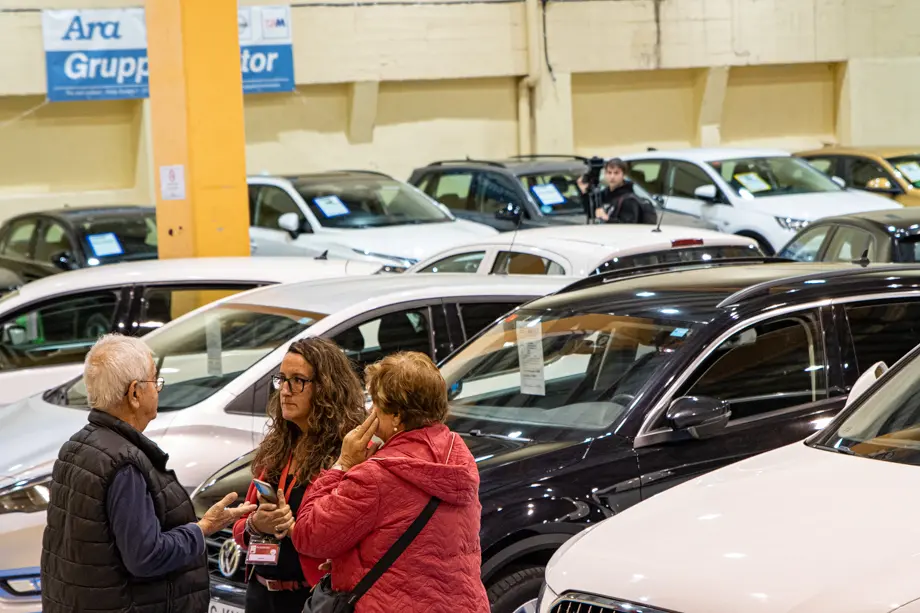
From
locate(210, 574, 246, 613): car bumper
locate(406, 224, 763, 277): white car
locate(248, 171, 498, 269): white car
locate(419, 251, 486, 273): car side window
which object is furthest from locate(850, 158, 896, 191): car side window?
locate(210, 574, 246, 613): car bumper

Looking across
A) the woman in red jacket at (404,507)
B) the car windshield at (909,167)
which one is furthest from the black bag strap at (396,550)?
the car windshield at (909,167)

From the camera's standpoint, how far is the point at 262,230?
1433 centimetres

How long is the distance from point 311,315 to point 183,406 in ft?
2.63

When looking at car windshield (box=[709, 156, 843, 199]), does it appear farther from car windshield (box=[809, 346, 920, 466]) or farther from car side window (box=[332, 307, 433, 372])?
car windshield (box=[809, 346, 920, 466])

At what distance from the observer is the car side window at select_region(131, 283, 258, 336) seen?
332 inches

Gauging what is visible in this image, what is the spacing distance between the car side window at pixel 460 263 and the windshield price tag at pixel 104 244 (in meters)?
3.85

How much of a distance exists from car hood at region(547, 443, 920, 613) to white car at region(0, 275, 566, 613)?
2666 millimetres

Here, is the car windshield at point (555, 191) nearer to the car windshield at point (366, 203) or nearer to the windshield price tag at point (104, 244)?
the car windshield at point (366, 203)

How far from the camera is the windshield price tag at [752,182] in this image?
1582cm

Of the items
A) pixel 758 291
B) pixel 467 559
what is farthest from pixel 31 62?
pixel 467 559

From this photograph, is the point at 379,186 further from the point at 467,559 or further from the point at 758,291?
the point at 467,559

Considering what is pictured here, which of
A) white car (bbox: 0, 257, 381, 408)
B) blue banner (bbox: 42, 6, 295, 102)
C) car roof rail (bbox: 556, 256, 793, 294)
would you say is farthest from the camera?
blue banner (bbox: 42, 6, 295, 102)

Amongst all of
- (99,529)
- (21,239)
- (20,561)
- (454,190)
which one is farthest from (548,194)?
(99,529)

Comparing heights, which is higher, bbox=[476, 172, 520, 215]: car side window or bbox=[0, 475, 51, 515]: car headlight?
bbox=[476, 172, 520, 215]: car side window
